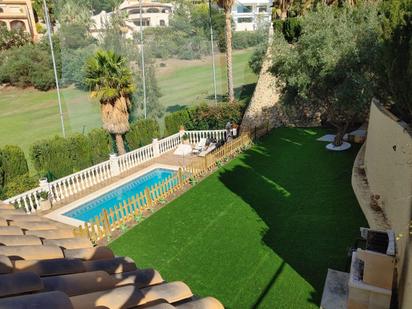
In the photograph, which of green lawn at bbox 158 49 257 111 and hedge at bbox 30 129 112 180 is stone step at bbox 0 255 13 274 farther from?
green lawn at bbox 158 49 257 111

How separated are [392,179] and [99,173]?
13.3 meters

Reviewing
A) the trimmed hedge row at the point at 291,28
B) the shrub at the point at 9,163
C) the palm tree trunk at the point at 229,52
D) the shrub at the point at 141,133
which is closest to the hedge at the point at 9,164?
the shrub at the point at 9,163

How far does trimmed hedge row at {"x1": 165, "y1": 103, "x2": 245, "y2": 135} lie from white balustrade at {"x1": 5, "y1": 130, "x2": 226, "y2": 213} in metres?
1.60

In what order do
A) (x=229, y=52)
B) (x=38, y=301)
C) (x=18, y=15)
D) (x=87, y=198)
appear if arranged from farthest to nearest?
(x=18, y=15) → (x=229, y=52) → (x=87, y=198) → (x=38, y=301)

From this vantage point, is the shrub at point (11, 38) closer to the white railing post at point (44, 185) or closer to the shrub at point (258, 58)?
the shrub at point (258, 58)

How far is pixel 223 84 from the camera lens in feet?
90.6

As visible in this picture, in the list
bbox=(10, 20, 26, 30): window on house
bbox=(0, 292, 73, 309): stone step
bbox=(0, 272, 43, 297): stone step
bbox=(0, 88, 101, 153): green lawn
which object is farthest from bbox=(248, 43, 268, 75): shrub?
bbox=(10, 20, 26, 30): window on house

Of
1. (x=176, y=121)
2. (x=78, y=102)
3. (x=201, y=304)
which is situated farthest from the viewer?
(x=176, y=121)

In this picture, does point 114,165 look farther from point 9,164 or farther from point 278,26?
point 278,26

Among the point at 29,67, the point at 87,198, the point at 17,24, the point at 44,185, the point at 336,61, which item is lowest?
the point at 87,198

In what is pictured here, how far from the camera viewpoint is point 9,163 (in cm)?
1505

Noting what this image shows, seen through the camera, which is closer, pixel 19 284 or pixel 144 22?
pixel 19 284

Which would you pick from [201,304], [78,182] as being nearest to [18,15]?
[78,182]

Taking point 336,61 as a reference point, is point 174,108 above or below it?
below
